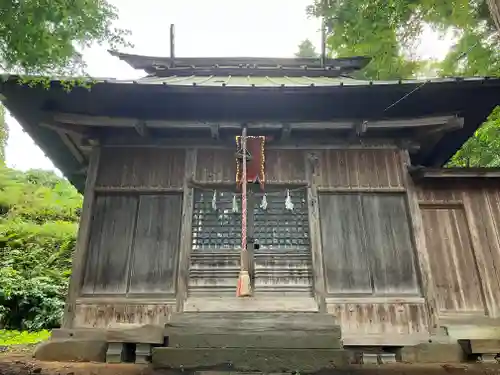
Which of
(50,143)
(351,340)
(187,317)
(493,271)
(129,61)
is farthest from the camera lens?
(129,61)

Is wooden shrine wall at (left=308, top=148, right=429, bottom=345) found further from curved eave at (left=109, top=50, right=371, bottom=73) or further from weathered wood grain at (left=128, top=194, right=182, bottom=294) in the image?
curved eave at (left=109, top=50, right=371, bottom=73)

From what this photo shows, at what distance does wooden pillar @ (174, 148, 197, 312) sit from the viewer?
6652mm

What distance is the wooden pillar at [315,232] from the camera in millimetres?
6672

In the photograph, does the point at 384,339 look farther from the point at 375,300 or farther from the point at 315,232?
the point at 315,232

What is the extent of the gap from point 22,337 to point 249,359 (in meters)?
9.45

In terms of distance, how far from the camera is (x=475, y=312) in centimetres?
669

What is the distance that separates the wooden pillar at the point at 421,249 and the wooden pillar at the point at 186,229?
3999 millimetres

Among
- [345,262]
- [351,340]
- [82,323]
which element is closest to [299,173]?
[345,262]

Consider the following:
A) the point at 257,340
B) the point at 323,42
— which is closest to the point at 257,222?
the point at 257,340

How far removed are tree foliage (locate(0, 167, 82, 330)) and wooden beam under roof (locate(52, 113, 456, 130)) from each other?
9219 millimetres

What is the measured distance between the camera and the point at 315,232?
7.09 metres

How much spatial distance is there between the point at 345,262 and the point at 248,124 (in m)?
3.08

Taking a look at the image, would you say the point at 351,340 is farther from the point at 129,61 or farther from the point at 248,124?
the point at 129,61

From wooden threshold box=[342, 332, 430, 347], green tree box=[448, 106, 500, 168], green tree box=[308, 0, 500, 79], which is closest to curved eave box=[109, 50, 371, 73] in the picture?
green tree box=[308, 0, 500, 79]
